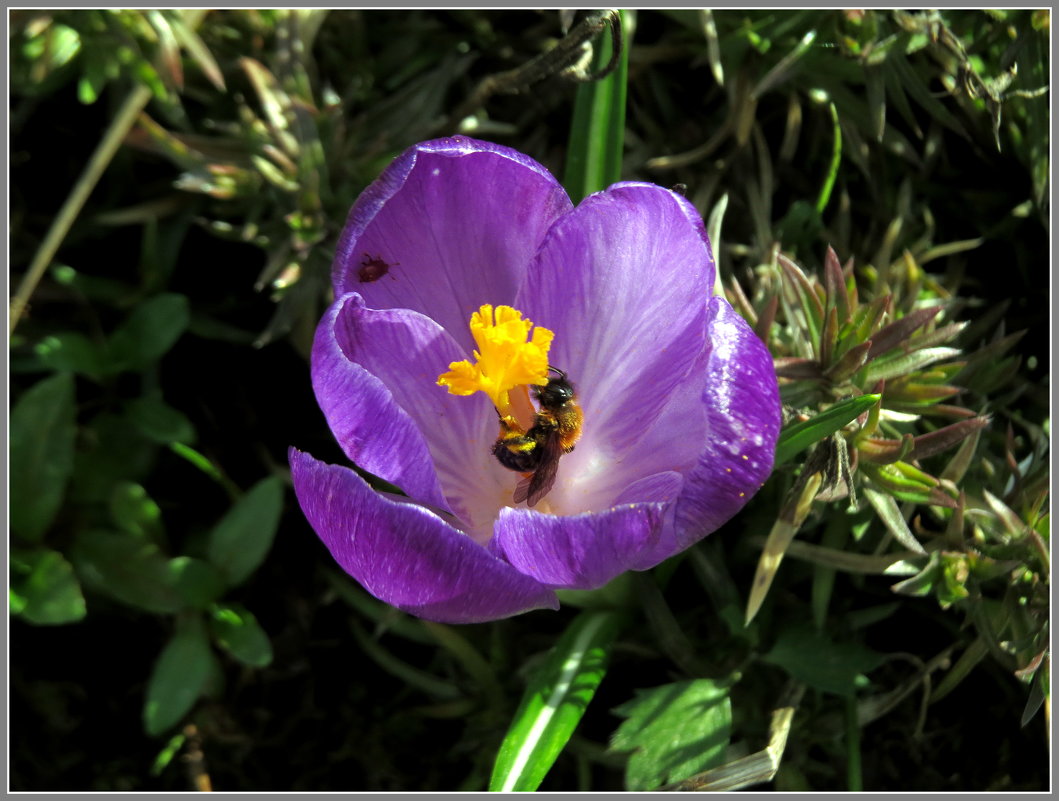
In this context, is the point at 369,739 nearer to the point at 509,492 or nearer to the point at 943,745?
the point at 509,492

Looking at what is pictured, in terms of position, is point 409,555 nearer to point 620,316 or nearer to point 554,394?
point 554,394

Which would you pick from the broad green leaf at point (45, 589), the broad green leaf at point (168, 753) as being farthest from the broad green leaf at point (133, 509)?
the broad green leaf at point (168, 753)

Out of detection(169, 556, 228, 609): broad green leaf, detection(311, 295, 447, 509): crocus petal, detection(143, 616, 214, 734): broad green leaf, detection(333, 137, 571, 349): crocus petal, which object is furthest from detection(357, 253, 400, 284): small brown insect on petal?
detection(143, 616, 214, 734): broad green leaf

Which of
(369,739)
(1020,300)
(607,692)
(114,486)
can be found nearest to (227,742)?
(369,739)

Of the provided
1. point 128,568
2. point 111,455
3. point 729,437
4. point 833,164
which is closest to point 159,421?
point 111,455

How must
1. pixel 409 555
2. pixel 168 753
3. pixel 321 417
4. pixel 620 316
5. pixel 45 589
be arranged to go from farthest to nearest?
pixel 321 417 < pixel 168 753 < pixel 45 589 < pixel 620 316 < pixel 409 555

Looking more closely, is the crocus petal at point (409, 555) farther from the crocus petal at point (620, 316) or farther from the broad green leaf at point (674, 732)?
the broad green leaf at point (674, 732)
